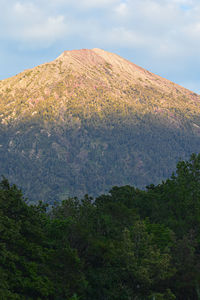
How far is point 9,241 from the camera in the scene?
3694 centimetres

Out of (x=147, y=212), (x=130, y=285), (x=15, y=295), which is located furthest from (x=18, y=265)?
(x=147, y=212)

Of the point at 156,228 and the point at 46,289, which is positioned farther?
the point at 156,228

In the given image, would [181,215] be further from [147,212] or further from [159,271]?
[159,271]

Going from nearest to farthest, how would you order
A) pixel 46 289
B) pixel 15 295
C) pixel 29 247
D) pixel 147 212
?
pixel 15 295
pixel 46 289
pixel 29 247
pixel 147 212

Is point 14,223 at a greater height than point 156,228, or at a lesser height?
lesser

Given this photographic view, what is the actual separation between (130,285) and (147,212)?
32582mm

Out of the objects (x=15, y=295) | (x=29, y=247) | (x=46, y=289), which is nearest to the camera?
(x=15, y=295)

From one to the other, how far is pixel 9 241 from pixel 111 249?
11195mm

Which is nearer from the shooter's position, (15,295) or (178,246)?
(15,295)

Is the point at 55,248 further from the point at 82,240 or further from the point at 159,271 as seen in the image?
the point at 159,271

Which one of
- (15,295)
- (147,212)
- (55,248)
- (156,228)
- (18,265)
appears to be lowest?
(15,295)

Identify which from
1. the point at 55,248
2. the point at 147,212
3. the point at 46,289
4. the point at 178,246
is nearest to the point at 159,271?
the point at 178,246

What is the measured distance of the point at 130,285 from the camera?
143 feet

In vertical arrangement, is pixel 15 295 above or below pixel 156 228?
below
